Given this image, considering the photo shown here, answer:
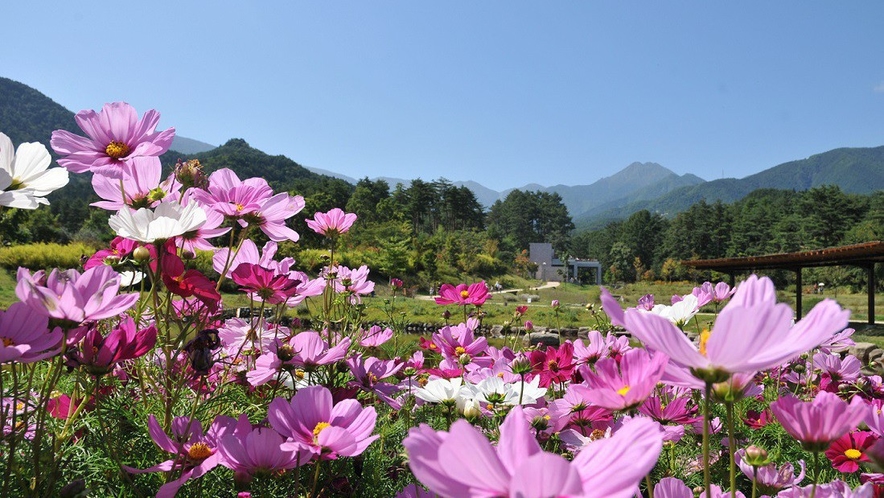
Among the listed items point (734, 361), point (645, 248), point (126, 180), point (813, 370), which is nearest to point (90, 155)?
point (126, 180)

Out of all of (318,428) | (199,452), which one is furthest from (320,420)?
(199,452)

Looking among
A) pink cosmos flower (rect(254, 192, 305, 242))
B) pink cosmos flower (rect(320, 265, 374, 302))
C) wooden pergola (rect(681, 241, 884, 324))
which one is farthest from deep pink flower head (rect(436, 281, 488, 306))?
wooden pergola (rect(681, 241, 884, 324))

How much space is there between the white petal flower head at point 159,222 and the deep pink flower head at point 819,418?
0.57 metres

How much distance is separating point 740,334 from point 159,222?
52 cm

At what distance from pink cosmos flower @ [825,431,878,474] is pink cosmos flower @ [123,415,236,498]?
2.39 feet

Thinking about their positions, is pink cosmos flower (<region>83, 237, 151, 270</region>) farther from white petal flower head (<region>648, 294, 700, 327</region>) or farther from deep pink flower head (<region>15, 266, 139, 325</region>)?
white petal flower head (<region>648, 294, 700, 327</region>)

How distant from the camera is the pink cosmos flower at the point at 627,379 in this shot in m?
0.41

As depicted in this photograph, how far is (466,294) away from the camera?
4.10 feet

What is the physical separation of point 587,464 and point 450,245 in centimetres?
2497

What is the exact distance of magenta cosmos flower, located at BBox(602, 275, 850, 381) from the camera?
0.29 metres

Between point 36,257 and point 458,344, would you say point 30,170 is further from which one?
point 36,257

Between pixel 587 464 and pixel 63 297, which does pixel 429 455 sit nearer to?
pixel 587 464

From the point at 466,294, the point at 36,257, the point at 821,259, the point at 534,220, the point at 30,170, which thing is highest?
the point at 534,220

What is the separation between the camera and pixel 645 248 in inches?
1785
